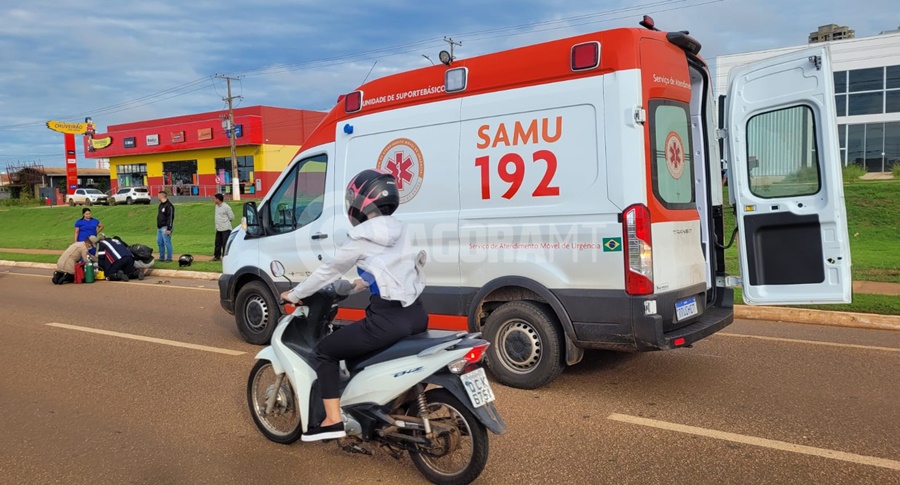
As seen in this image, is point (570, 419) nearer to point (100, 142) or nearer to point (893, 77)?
point (893, 77)

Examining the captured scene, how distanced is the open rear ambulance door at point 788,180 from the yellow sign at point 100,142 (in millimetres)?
63799

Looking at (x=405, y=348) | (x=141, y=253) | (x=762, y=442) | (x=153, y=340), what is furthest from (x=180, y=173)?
(x=762, y=442)

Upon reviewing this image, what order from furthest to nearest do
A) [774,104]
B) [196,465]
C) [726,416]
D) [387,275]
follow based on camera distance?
[774,104]
[726,416]
[196,465]
[387,275]

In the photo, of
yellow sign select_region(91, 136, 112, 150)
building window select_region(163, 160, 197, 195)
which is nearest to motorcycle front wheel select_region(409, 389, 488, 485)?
building window select_region(163, 160, 197, 195)

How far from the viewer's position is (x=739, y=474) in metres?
3.94

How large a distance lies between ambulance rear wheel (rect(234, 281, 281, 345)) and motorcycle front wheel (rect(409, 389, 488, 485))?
13.5 ft

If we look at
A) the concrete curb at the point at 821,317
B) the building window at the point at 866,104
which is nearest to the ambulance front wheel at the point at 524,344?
the concrete curb at the point at 821,317

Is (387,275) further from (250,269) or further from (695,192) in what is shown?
(250,269)

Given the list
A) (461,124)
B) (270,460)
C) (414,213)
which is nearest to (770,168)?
(461,124)

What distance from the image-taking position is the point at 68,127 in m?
66.1

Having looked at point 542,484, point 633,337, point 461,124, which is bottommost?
point 542,484

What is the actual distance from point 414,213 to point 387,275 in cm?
255

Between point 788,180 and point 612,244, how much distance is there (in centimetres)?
184

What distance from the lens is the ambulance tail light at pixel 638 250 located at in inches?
201
